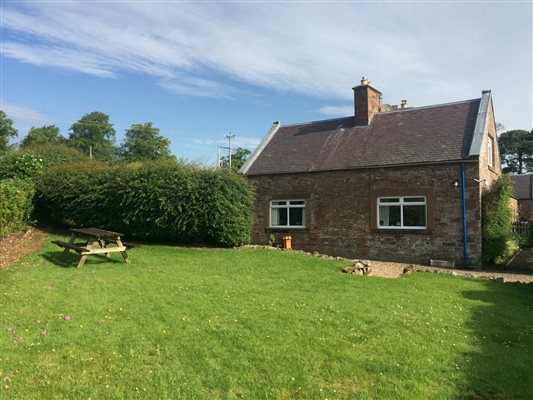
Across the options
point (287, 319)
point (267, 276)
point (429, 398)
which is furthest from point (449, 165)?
point (429, 398)

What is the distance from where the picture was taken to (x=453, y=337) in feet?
20.3

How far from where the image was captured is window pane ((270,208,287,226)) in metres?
20.3

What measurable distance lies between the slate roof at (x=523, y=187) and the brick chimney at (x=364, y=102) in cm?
3027

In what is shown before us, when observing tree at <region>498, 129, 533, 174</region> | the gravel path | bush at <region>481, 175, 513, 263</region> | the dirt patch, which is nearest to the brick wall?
bush at <region>481, 175, 513, 263</region>

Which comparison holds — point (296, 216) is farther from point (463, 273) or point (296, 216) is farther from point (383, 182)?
point (463, 273)

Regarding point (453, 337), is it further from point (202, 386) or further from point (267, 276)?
point (267, 276)

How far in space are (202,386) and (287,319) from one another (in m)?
2.51

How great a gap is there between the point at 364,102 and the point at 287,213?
649 cm

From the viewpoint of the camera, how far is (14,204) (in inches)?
618

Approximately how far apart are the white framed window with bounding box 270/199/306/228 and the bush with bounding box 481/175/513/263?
734 cm

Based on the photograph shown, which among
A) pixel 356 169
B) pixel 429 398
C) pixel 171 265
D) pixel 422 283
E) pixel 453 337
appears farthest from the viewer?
pixel 356 169

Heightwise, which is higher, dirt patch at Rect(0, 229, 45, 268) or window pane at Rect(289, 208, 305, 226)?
window pane at Rect(289, 208, 305, 226)

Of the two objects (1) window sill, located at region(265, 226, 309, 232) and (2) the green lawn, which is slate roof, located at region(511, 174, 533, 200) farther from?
(2) the green lawn

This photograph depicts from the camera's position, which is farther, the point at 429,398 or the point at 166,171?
the point at 166,171
